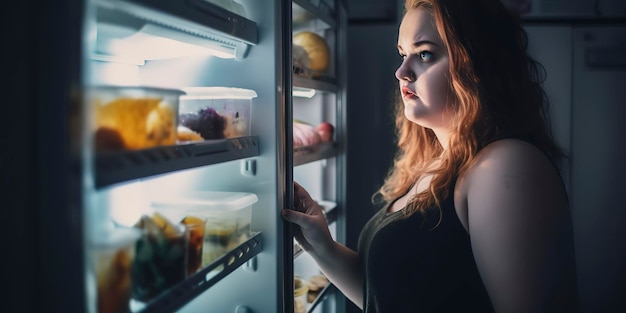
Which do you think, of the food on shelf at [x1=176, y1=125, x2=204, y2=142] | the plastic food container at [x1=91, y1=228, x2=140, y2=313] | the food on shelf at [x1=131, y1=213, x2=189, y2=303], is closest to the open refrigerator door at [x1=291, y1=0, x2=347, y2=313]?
the food on shelf at [x1=176, y1=125, x2=204, y2=142]

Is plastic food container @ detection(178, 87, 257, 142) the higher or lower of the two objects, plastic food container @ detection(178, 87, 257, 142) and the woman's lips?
the lower

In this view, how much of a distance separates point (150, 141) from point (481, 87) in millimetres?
736

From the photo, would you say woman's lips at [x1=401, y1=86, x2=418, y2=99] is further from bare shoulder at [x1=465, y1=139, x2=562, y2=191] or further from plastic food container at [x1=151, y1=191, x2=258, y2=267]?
plastic food container at [x1=151, y1=191, x2=258, y2=267]

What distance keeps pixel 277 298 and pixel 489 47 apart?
0.76m

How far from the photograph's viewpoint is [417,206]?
46.5 inches

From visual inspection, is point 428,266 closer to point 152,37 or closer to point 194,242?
point 194,242

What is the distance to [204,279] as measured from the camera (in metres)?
0.95

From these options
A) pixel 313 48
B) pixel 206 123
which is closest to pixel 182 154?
pixel 206 123

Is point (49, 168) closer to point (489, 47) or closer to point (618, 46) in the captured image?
point (489, 47)

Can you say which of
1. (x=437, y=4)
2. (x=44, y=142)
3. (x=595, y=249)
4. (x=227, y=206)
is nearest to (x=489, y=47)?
(x=437, y=4)

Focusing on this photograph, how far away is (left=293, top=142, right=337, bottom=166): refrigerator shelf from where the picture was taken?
1.47m

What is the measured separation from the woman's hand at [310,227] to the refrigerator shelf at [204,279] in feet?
0.48

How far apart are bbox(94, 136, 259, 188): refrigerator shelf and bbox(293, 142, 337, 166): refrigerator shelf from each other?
327 mm

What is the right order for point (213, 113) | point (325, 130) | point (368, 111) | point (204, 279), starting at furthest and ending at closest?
point (368, 111) < point (325, 130) < point (213, 113) < point (204, 279)
